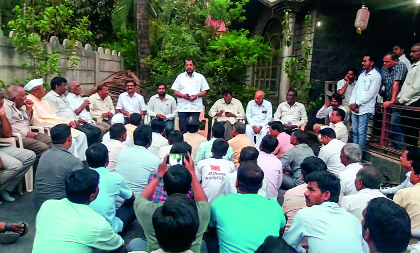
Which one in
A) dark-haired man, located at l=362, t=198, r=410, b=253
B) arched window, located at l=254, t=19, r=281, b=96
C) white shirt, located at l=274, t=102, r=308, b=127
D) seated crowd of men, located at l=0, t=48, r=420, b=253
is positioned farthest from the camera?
arched window, located at l=254, t=19, r=281, b=96

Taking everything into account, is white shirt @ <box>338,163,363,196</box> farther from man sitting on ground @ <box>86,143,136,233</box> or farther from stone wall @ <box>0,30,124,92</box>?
stone wall @ <box>0,30,124,92</box>

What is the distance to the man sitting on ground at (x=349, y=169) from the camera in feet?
11.5

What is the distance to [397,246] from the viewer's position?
1.88 meters

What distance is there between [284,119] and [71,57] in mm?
4932

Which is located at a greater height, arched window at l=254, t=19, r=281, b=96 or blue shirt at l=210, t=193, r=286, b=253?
arched window at l=254, t=19, r=281, b=96

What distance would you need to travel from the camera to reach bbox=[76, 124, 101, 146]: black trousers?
19.4 feet

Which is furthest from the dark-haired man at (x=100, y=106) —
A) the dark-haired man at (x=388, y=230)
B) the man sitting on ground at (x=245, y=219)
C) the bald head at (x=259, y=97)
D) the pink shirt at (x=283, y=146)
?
the dark-haired man at (x=388, y=230)

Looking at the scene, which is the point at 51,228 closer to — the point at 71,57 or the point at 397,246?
the point at 397,246

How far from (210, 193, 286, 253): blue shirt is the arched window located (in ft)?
25.2

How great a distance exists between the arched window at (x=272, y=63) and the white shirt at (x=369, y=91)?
3.93 m

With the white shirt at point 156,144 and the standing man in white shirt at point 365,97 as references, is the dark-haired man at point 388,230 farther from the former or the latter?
the standing man in white shirt at point 365,97

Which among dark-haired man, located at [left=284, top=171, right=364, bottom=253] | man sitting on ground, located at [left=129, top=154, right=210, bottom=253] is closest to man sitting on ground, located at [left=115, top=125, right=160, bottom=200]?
man sitting on ground, located at [left=129, top=154, right=210, bottom=253]

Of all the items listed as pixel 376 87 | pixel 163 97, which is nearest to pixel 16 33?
pixel 163 97

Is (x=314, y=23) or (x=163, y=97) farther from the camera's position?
(x=314, y=23)
